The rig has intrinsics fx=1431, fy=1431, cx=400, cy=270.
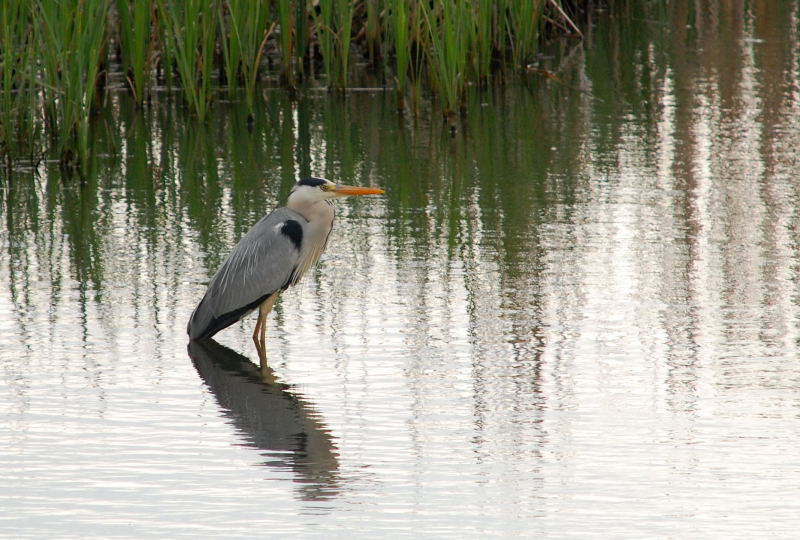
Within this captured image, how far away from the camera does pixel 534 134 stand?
1137 centimetres

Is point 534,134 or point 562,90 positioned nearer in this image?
point 534,134

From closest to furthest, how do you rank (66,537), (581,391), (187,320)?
1. (66,537)
2. (581,391)
3. (187,320)

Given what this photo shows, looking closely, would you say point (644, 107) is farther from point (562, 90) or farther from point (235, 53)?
point (235, 53)

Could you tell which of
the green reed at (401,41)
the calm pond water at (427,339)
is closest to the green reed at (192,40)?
the calm pond water at (427,339)

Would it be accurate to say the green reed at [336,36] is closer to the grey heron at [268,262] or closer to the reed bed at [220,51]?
the reed bed at [220,51]

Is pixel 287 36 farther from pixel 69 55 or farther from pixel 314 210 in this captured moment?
pixel 314 210

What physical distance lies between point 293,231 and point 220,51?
23.2ft

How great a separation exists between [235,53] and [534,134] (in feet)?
8.46

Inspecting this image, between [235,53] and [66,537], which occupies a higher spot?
[235,53]

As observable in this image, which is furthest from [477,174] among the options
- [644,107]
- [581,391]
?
[581,391]

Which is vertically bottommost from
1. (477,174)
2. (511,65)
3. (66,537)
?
(66,537)

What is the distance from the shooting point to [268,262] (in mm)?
6594

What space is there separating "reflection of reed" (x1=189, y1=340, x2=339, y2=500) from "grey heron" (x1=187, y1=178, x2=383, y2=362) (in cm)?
14

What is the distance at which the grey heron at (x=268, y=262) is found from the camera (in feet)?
21.1
